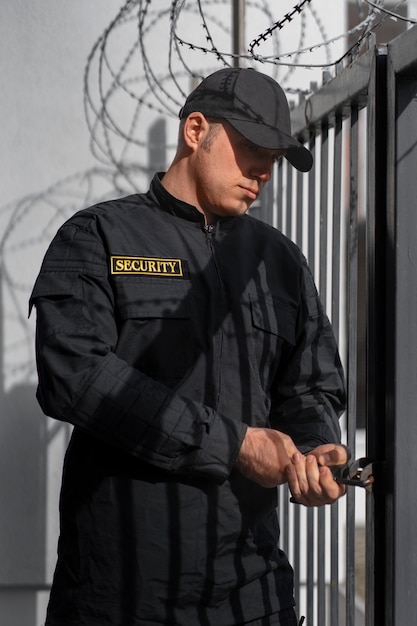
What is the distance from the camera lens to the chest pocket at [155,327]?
2.02 meters

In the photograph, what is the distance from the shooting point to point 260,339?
2162 millimetres

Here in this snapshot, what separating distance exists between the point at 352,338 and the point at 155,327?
64 centimetres

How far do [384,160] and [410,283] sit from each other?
28cm

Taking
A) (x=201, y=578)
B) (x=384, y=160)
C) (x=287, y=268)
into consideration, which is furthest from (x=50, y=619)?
(x=384, y=160)

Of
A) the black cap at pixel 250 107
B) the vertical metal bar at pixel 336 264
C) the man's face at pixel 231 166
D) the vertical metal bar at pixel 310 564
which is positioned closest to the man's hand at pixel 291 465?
the man's face at pixel 231 166

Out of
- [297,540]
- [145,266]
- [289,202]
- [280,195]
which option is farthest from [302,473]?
[280,195]

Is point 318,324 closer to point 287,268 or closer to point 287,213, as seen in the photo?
point 287,268

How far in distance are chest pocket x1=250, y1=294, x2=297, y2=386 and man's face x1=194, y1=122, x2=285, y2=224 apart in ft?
0.73

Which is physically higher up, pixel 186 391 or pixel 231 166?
pixel 231 166

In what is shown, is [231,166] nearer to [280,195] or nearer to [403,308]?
[403,308]

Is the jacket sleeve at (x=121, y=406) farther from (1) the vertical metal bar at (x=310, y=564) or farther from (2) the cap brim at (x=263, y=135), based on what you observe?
(1) the vertical metal bar at (x=310, y=564)

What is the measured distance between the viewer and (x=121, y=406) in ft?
6.07

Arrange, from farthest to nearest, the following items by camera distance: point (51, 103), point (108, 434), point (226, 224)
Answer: point (51, 103), point (226, 224), point (108, 434)

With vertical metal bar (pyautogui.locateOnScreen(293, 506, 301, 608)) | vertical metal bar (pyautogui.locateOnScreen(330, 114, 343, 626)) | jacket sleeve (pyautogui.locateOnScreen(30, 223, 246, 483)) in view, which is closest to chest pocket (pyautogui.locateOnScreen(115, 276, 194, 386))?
A: jacket sleeve (pyautogui.locateOnScreen(30, 223, 246, 483))
